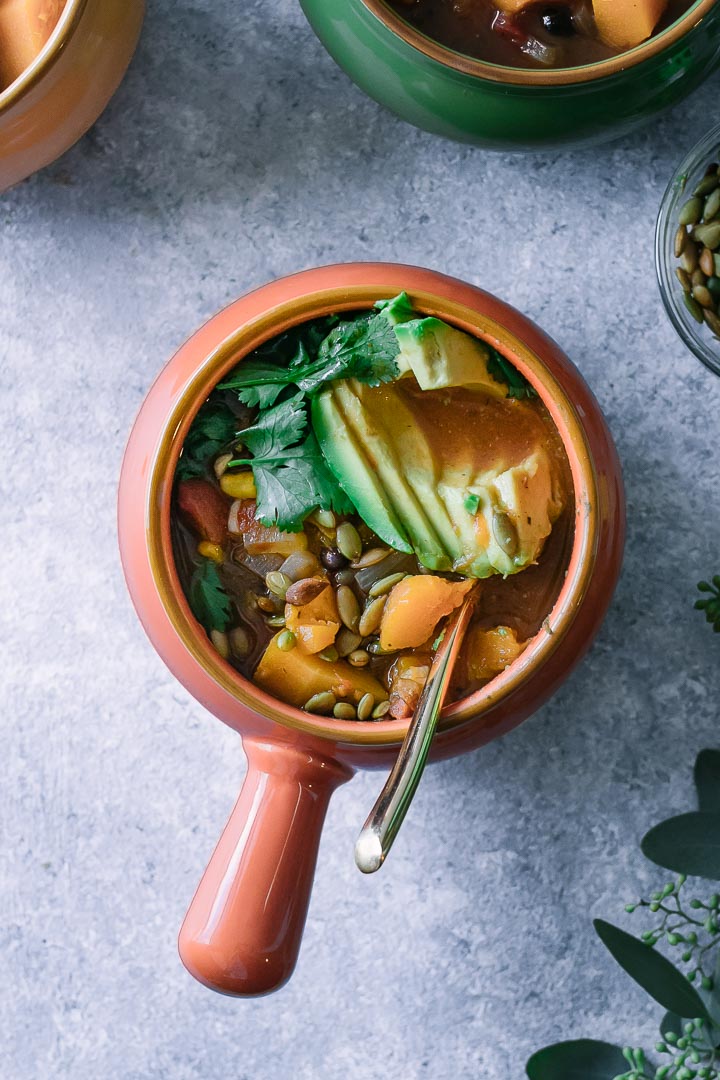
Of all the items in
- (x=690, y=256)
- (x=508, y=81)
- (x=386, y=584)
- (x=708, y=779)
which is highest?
(x=508, y=81)

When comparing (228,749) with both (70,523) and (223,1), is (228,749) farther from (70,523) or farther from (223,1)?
(223,1)

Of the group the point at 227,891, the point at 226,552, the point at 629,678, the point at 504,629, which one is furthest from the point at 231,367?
the point at 629,678

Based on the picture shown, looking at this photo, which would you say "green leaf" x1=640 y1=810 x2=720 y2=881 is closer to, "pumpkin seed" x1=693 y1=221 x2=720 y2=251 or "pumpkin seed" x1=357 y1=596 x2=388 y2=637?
"pumpkin seed" x1=357 y1=596 x2=388 y2=637

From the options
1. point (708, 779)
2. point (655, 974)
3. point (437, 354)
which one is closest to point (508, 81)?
point (437, 354)

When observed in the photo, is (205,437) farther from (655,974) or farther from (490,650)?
(655,974)

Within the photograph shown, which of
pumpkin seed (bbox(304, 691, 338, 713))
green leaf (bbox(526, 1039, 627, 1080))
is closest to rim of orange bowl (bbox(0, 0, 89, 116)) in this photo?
pumpkin seed (bbox(304, 691, 338, 713))
